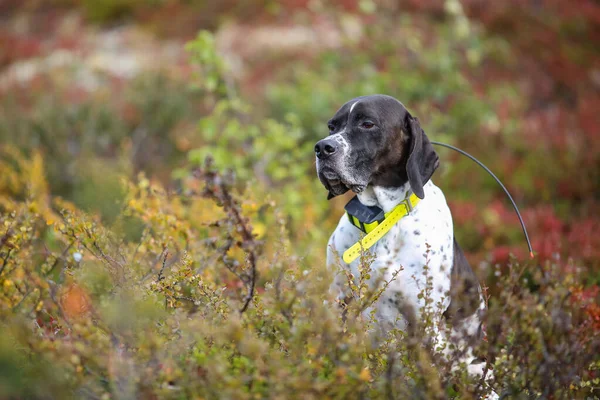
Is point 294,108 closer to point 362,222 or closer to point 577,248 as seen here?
point 577,248

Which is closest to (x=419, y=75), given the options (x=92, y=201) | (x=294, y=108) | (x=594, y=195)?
(x=294, y=108)

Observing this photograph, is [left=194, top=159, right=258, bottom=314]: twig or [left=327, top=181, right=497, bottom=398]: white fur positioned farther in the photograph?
[left=327, top=181, right=497, bottom=398]: white fur

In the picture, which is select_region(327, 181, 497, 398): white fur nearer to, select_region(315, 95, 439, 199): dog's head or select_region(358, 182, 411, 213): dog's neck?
select_region(358, 182, 411, 213): dog's neck

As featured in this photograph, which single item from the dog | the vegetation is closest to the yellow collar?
the dog

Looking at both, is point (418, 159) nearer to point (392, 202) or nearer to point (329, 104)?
point (392, 202)

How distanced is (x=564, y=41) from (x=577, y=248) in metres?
7.92

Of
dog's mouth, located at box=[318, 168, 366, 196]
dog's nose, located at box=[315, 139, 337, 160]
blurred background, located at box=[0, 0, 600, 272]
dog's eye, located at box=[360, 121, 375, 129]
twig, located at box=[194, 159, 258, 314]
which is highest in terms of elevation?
blurred background, located at box=[0, 0, 600, 272]

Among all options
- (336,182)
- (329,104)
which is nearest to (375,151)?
(336,182)

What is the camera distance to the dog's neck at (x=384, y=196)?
9.92ft

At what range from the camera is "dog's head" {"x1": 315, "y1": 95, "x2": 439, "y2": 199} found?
9.62ft

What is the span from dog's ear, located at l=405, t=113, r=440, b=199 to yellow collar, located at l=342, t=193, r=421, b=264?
0.09m

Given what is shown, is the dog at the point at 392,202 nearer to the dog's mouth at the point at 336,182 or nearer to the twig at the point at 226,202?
the dog's mouth at the point at 336,182

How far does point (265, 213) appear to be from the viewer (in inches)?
157

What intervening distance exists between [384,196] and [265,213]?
1.17 metres
